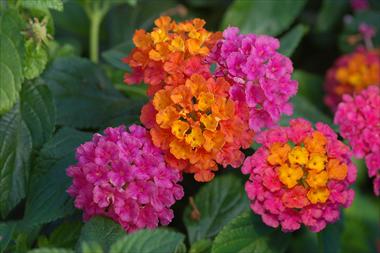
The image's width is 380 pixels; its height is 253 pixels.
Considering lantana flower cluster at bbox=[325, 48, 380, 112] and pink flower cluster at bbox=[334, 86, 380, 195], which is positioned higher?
pink flower cluster at bbox=[334, 86, 380, 195]

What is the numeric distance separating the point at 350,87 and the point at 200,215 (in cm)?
62

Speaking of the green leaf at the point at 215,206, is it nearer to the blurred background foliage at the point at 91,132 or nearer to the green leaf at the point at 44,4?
the blurred background foliage at the point at 91,132

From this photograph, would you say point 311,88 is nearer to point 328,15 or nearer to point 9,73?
point 328,15

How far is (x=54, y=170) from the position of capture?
4.17 ft

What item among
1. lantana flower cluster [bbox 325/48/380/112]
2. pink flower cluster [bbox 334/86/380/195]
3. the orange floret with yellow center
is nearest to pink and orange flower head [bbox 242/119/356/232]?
the orange floret with yellow center

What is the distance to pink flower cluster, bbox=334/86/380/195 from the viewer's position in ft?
4.31

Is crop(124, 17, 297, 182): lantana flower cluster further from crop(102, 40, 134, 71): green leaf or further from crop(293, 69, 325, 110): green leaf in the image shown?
crop(293, 69, 325, 110): green leaf

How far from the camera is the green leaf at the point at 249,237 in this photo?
1240mm

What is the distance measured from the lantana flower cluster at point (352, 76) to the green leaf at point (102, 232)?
33.8 inches

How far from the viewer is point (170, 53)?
1.16 m

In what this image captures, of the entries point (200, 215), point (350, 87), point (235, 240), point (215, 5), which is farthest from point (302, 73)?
point (235, 240)

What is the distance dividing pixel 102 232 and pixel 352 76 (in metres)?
0.94

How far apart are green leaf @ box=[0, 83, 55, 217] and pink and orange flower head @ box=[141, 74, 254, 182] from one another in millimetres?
310

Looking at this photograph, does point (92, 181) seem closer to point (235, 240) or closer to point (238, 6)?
point (235, 240)
